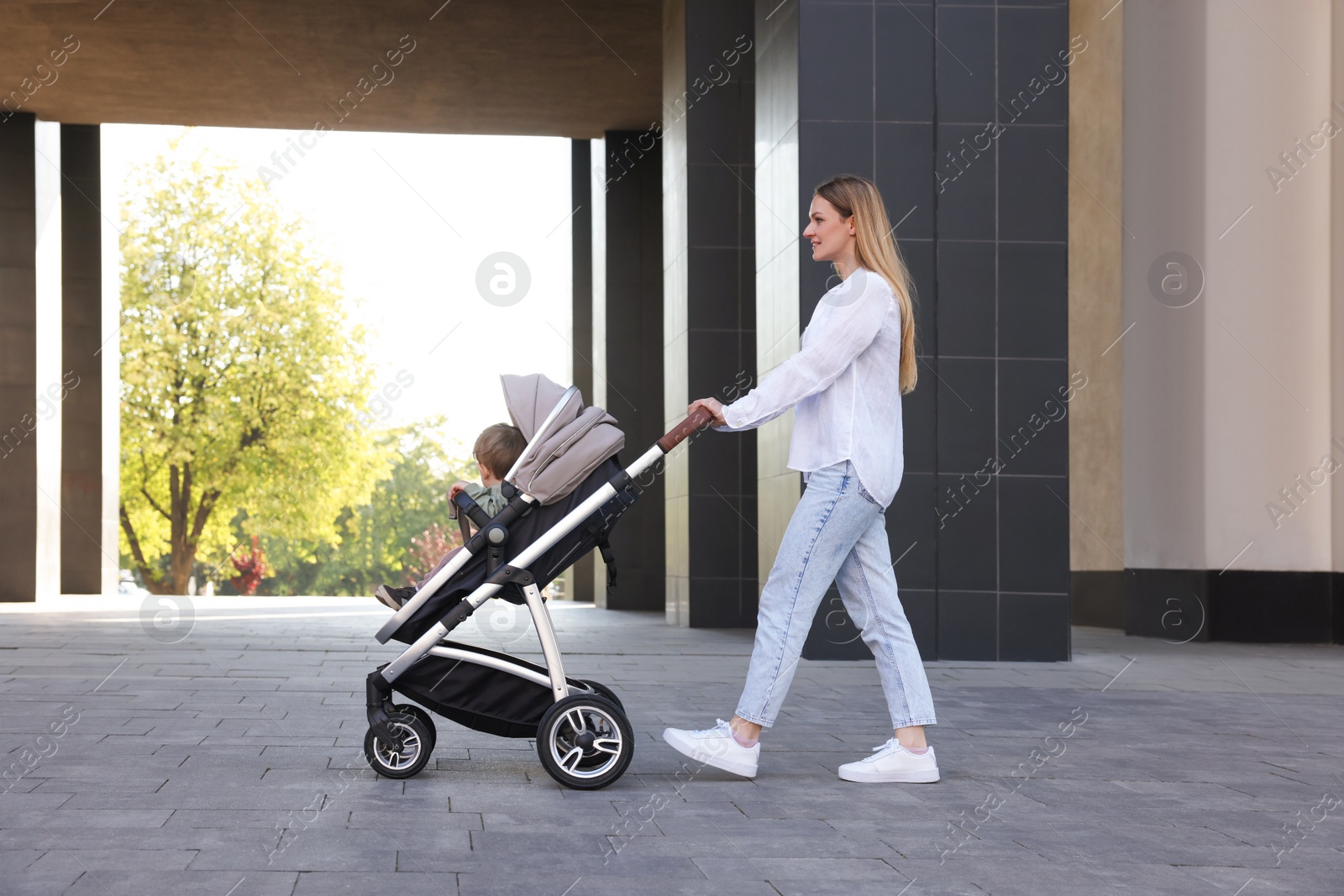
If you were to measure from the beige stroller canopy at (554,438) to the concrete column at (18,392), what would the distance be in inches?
584

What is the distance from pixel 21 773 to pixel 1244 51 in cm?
1128

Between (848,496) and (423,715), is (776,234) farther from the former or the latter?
(423,715)

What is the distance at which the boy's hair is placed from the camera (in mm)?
4527

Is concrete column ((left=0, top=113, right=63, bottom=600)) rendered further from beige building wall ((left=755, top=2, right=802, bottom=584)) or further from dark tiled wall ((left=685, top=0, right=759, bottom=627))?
beige building wall ((left=755, top=2, right=802, bottom=584))

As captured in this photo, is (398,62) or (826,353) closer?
(826,353)

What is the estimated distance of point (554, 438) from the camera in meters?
4.29

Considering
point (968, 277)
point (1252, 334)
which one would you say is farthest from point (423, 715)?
point (1252, 334)

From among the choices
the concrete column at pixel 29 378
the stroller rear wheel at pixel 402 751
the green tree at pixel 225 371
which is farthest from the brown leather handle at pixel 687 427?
the green tree at pixel 225 371

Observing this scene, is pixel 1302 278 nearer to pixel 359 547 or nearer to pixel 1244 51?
pixel 1244 51

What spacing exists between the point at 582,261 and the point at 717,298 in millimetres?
7311

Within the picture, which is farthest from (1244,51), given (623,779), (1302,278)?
(623,779)

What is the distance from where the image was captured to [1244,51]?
11.8 m

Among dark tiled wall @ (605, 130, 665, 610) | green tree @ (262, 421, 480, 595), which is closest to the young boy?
dark tiled wall @ (605, 130, 665, 610)

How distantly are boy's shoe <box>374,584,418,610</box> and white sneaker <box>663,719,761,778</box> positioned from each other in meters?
1.00
